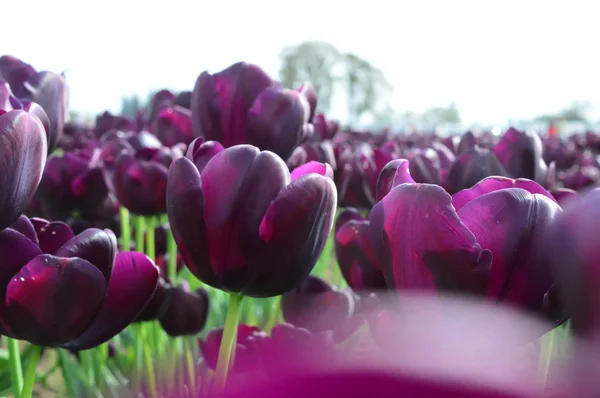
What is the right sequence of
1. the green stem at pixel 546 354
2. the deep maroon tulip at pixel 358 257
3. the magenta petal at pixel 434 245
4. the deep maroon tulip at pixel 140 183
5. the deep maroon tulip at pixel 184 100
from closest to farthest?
the magenta petal at pixel 434 245, the green stem at pixel 546 354, the deep maroon tulip at pixel 358 257, the deep maroon tulip at pixel 140 183, the deep maroon tulip at pixel 184 100

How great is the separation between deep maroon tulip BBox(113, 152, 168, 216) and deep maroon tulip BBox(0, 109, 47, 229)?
470 mm

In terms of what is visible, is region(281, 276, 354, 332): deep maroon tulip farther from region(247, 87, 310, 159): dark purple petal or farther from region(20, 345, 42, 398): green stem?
region(20, 345, 42, 398): green stem

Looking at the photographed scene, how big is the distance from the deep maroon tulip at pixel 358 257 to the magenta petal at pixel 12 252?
28cm

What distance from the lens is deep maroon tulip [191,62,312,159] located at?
0.64 metres

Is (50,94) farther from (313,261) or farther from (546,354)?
(546,354)

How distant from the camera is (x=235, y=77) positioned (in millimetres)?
666

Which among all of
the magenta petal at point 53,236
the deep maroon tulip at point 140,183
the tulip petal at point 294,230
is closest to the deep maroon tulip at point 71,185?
the deep maroon tulip at point 140,183

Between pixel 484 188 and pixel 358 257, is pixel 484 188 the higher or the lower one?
the higher one

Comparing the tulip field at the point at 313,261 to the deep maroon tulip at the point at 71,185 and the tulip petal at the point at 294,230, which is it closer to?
the tulip petal at the point at 294,230

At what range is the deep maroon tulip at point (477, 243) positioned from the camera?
1.05 ft

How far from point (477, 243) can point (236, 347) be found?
34cm

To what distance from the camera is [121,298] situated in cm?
41

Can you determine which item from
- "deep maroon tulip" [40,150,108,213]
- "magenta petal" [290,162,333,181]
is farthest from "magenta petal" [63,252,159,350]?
"deep maroon tulip" [40,150,108,213]

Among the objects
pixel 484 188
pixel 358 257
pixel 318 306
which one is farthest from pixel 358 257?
pixel 484 188
